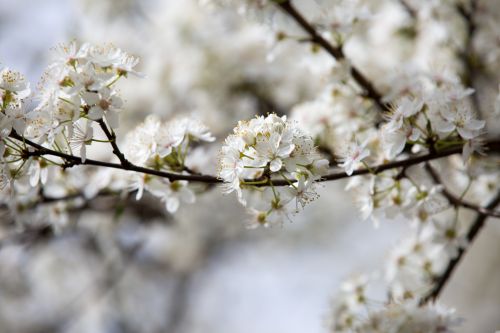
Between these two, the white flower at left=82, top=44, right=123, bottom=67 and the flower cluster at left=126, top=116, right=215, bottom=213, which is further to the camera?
the flower cluster at left=126, top=116, right=215, bottom=213

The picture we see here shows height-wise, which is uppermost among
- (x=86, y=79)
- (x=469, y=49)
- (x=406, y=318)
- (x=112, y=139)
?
(x=469, y=49)

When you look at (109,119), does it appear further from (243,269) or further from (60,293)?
(243,269)

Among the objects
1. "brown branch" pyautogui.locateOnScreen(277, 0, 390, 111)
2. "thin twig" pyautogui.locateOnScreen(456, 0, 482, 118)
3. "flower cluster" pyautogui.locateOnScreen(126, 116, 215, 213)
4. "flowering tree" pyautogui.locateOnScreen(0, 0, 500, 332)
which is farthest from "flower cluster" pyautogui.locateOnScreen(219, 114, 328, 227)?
"thin twig" pyautogui.locateOnScreen(456, 0, 482, 118)

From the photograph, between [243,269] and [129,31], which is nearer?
[129,31]

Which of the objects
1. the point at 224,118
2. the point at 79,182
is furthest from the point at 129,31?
the point at 79,182

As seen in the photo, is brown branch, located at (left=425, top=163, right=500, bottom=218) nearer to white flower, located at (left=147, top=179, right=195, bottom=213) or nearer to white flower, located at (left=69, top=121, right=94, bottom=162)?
white flower, located at (left=147, top=179, right=195, bottom=213)

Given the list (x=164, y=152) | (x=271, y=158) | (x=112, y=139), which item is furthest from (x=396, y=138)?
(x=112, y=139)

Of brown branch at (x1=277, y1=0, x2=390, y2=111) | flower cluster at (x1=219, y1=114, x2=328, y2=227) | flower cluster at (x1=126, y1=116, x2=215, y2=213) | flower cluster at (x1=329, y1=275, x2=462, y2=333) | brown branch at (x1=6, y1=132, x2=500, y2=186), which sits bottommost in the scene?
flower cluster at (x1=329, y1=275, x2=462, y2=333)

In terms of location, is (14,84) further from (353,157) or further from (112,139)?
(353,157)
